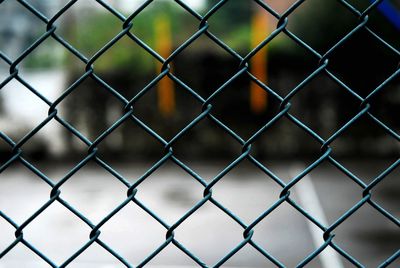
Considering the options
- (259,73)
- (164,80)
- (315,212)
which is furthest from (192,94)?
(259,73)

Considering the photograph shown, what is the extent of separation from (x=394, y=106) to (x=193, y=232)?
6.24 m

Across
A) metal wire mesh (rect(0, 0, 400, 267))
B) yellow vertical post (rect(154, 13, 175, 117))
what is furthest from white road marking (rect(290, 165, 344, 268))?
metal wire mesh (rect(0, 0, 400, 267))

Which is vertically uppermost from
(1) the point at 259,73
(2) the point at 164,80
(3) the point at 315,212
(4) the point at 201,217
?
(2) the point at 164,80

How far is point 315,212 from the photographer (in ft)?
27.2

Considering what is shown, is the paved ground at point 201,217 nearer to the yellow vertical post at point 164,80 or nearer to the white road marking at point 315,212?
the white road marking at point 315,212

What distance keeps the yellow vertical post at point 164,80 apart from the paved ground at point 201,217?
1385mm

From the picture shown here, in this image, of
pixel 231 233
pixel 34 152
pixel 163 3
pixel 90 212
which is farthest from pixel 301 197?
pixel 163 3

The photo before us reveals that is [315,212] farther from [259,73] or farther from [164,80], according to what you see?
[164,80]

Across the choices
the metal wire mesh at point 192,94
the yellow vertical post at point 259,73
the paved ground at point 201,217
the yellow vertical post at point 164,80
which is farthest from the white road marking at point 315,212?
the metal wire mesh at point 192,94

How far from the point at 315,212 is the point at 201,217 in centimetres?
157

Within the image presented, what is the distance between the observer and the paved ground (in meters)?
6.35

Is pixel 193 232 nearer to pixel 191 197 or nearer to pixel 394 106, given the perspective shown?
pixel 191 197

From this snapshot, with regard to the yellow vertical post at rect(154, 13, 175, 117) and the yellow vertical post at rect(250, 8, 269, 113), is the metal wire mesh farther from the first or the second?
the yellow vertical post at rect(250, 8, 269, 113)

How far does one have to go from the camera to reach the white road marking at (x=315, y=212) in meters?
6.09
